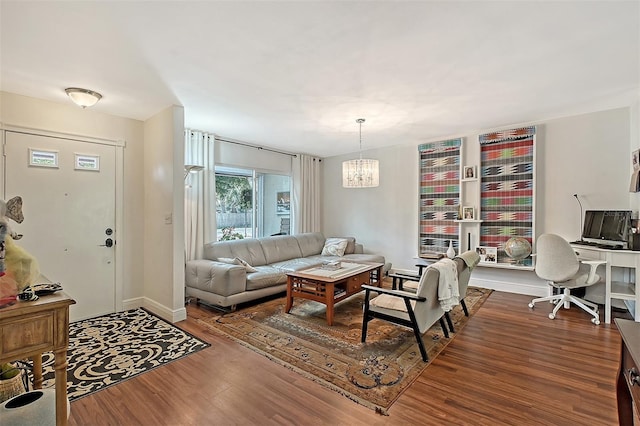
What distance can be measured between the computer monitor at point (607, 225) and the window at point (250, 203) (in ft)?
16.1

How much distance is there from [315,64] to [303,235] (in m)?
3.83

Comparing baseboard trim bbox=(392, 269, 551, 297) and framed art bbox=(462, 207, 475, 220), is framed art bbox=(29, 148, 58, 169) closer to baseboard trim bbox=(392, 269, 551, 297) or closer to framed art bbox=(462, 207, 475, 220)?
framed art bbox=(462, 207, 475, 220)

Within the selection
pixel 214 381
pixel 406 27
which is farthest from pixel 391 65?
pixel 214 381

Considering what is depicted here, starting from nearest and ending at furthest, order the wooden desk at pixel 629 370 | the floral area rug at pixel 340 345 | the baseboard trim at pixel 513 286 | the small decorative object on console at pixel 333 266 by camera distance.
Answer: the wooden desk at pixel 629 370
the floral area rug at pixel 340 345
the small decorative object on console at pixel 333 266
the baseboard trim at pixel 513 286

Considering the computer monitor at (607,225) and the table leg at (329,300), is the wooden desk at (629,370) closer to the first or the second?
the table leg at (329,300)

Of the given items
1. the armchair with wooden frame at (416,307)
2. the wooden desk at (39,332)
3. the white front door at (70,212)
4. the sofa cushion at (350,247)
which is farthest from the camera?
the sofa cushion at (350,247)

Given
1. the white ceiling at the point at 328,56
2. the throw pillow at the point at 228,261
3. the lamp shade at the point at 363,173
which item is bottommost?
the throw pillow at the point at 228,261

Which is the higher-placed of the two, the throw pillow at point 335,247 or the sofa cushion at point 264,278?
the throw pillow at point 335,247

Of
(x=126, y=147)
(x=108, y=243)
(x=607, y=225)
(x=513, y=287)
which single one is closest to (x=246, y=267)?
(x=108, y=243)

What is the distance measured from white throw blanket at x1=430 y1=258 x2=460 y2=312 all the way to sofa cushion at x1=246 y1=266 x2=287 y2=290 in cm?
226

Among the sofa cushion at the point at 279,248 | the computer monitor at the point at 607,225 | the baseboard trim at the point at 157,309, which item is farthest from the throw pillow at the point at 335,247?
the computer monitor at the point at 607,225

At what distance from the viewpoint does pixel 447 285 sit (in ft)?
8.88

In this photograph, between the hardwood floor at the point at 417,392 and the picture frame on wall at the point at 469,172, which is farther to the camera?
the picture frame on wall at the point at 469,172

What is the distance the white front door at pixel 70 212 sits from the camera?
10.3ft
